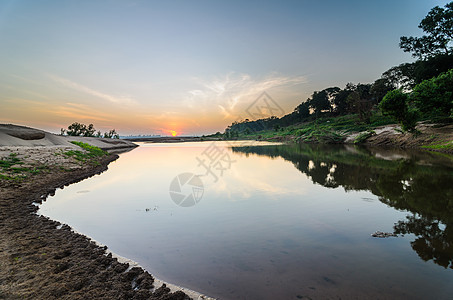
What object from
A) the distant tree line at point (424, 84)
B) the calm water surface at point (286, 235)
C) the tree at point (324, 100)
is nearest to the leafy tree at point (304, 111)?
the tree at point (324, 100)

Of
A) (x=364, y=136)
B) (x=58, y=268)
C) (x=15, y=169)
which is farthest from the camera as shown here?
(x=364, y=136)

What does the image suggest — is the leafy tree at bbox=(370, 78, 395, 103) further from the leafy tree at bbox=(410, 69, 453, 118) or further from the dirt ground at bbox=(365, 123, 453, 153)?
the leafy tree at bbox=(410, 69, 453, 118)

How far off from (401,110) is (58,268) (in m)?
38.9

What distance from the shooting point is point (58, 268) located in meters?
3.83

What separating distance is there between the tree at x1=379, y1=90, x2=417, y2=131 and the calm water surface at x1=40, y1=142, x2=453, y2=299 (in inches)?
936

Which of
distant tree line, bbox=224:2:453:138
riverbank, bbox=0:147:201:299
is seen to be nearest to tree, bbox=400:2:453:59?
distant tree line, bbox=224:2:453:138

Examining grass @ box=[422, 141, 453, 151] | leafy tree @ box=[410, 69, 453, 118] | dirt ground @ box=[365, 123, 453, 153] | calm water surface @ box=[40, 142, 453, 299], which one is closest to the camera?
calm water surface @ box=[40, 142, 453, 299]

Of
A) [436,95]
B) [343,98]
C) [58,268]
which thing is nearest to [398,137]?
[436,95]

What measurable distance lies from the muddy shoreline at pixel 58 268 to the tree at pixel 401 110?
37.5 metres

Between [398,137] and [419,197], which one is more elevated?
[398,137]

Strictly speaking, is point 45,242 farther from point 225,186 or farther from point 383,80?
point 383,80

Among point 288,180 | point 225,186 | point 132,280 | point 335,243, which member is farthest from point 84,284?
point 288,180

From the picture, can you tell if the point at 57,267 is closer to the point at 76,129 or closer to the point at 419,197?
the point at 419,197

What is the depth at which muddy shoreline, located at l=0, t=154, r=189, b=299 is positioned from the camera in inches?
127
